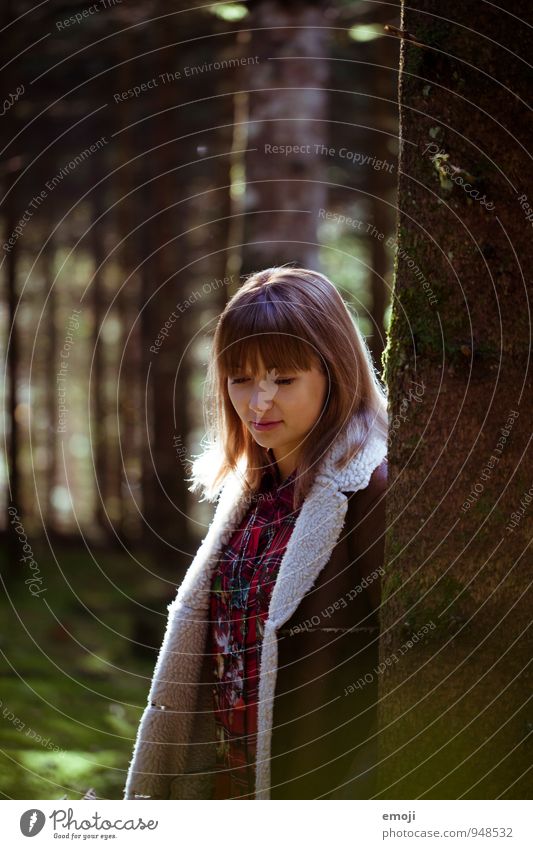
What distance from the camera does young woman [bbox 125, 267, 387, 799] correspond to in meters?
1.98

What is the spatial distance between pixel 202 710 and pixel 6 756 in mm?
1643

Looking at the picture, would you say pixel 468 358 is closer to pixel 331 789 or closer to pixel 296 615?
pixel 296 615

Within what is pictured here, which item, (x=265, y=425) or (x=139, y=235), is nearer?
(x=265, y=425)

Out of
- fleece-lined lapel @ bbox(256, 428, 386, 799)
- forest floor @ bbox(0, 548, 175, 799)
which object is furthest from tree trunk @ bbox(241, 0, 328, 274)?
fleece-lined lapel @ bbox(256, 428, 386, 799)

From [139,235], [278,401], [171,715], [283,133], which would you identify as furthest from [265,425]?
[139,235]

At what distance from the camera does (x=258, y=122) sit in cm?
501

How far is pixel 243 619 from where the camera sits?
6.93 ft

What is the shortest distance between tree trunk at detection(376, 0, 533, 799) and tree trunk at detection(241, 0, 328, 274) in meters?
3.07

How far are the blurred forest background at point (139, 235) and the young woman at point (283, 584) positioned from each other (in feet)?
0.86

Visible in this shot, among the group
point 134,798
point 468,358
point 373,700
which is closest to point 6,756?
point 134,798
